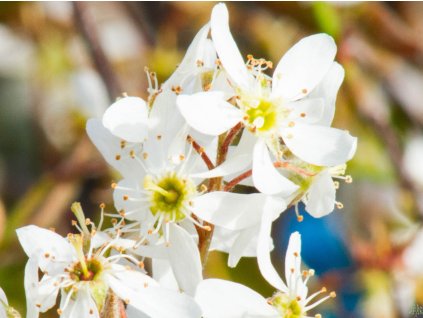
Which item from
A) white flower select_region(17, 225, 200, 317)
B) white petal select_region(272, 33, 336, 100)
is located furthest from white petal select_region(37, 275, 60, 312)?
white petal select_region(272, 33, 336, 100)

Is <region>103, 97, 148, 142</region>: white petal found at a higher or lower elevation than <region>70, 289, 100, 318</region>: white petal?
higher

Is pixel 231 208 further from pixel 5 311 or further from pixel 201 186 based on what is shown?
pixel 5 311

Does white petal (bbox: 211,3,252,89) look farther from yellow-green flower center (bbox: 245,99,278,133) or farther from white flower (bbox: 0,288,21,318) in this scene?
white flower (bbox: 0,288,21,318)

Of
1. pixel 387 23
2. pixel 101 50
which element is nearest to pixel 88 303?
pixel 101 50

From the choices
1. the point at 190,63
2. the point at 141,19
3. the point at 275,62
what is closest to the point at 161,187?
the point at 190,63

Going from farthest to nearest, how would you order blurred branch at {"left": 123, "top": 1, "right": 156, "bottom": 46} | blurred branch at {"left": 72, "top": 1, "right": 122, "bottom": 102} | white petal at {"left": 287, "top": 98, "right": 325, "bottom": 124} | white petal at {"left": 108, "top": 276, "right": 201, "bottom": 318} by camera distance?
blurred branch at {"left": 123, "top": 1, "right": 156, "bottom": 46}
blurred branch at {"left": 72, "top": 1, "right": 122, "bottom": 102}
white petal at {"left": 287, "top": 98, "right": 325, "bottom": 124}
white petal at {"left": 108, "top": 276, "right": 201, "bottom": 318}

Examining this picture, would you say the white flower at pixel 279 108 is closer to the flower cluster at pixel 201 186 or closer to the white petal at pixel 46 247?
the flower cluster at pixel 201 186

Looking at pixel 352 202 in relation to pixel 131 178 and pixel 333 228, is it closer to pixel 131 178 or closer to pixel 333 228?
pixel 333 228
